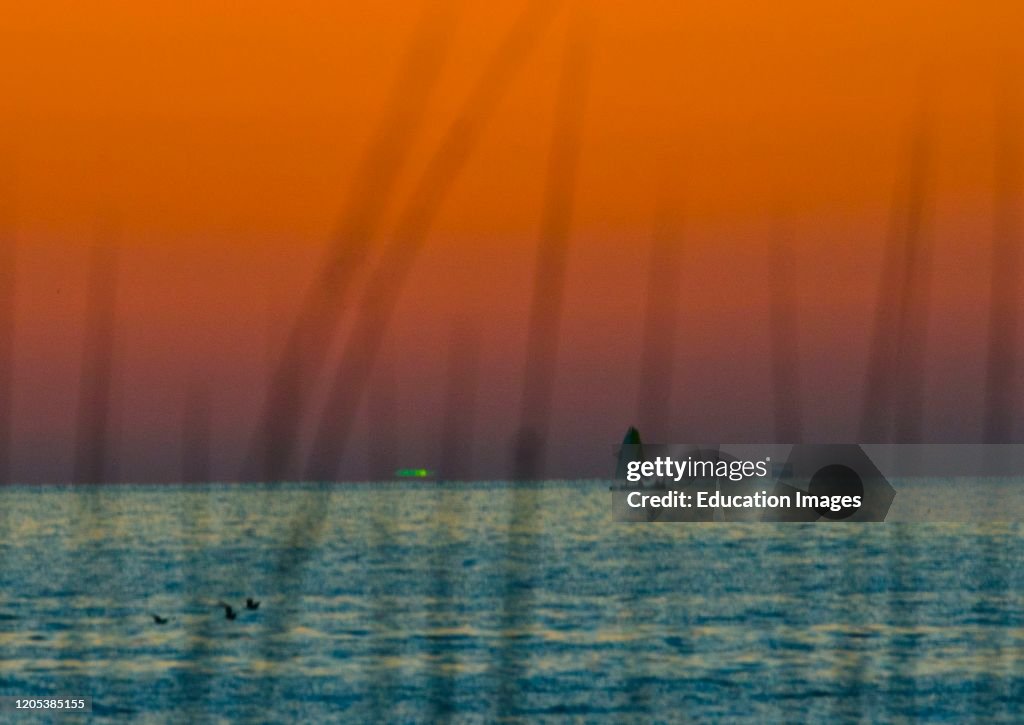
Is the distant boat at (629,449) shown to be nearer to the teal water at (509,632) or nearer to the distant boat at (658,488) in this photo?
the distant boat at (658,488)

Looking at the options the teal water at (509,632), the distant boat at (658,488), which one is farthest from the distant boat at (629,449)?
the teal water at (509,632)

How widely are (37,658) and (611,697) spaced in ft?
20.0

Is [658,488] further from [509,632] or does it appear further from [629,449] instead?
[509,632]

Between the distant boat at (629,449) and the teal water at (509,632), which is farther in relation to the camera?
the distant boat at (629,449)

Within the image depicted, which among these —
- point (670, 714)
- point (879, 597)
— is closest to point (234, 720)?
point (670, 714)

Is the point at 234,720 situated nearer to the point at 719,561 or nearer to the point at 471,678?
the point at 471,678

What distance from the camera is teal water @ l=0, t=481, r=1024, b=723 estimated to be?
19.3ft

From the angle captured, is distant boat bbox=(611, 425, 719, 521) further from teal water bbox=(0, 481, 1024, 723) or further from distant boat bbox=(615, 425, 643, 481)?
teal water bbox=(0, 481, 1024, 723)

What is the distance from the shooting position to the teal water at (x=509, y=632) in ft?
19.3

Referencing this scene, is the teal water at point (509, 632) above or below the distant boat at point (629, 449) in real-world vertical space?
below

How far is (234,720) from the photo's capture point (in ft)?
40.6

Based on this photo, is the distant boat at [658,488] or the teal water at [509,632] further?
the distant boat at [658,488]

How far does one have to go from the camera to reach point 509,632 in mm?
5602

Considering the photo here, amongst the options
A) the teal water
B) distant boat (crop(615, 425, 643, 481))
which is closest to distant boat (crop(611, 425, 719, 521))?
distant boat (crop(615, 425, 643, 481))
